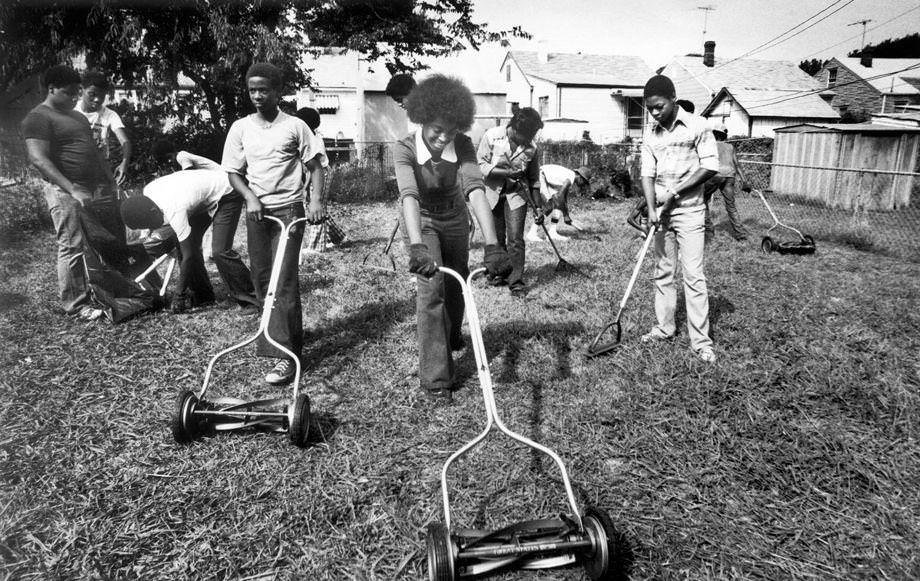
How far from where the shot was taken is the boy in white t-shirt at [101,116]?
23.0ft

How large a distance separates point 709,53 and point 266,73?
41.3 m

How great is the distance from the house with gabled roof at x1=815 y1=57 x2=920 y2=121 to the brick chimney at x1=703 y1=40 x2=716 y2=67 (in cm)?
828

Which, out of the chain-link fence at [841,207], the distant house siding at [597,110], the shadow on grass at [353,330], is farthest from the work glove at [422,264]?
the distant house siding at [597,110]

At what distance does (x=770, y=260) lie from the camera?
8562mm

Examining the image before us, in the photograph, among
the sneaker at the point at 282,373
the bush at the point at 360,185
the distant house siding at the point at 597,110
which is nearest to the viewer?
the sneaker at the point at 282,373

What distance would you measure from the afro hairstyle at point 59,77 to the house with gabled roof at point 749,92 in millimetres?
30754

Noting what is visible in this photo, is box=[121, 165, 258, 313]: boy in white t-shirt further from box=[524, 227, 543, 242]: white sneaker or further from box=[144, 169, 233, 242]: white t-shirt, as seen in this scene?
box=[524, 227, 543, 242]: white sneaker

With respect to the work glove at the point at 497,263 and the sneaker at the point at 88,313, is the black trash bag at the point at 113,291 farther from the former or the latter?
the work glove at the point at 497,263

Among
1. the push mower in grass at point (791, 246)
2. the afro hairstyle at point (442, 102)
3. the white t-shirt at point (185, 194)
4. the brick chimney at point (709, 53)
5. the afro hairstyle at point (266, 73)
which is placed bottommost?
the push mower in grass at point (791, 246)

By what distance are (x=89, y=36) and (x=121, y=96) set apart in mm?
2981

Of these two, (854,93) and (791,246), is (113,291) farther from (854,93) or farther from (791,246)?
(854,93)

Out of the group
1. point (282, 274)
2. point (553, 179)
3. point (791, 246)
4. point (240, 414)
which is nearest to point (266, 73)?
point (282, 274)

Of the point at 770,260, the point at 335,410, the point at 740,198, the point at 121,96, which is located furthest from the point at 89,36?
the point at 740,198

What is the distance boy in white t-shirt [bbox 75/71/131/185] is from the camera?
700cm
